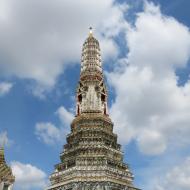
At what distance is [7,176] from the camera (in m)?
48.9

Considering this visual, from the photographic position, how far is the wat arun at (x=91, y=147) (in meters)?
63.2

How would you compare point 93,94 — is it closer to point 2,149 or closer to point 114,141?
point 114,141

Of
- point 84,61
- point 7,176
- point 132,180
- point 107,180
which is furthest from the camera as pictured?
point 84,61

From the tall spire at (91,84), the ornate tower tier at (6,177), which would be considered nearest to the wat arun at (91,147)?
the tall spire at (91,84)

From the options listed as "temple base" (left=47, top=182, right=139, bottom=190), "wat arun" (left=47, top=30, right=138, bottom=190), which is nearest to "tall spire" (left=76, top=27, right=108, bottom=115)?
"wat arun" (left=47, top=30, right=138, bottom=190)

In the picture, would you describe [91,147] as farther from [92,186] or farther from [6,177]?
[6,177]

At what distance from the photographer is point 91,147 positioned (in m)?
67.4

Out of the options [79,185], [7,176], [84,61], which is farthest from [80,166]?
[84,61]

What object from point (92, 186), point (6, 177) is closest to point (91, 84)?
point (92, 186)

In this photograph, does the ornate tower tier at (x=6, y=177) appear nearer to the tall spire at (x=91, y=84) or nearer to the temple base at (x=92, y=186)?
the temple base at (x=92, y=186)

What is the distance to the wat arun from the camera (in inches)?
2489

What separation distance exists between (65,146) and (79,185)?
11325 millimetres

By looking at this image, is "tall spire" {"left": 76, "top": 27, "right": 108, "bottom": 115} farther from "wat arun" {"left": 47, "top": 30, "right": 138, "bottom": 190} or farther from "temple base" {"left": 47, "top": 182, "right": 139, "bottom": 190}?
"temple base" {"left": 47, "top": 182, "right": 139, "bottom": 190}

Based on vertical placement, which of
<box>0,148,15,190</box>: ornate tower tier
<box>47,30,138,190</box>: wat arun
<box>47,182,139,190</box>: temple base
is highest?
Result: <box>47,30,138,190</box>: wat arun
